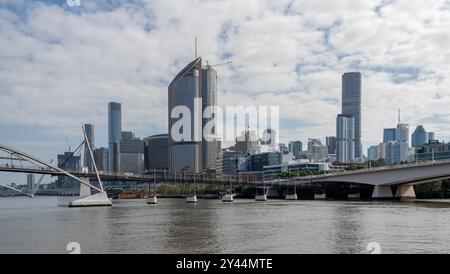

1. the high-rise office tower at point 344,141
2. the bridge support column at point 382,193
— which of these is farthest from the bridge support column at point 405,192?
the high-rise office tower at point 344,141

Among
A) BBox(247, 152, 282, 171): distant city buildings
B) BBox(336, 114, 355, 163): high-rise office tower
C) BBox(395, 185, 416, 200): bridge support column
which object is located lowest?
BBox(395, 185, 416, 200): bridge support column

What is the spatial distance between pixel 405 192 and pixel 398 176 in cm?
1103

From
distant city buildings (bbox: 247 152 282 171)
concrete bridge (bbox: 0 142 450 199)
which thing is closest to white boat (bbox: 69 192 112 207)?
concrete bridge (bbox: 0 142 450 199)

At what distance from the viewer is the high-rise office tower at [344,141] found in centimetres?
17773

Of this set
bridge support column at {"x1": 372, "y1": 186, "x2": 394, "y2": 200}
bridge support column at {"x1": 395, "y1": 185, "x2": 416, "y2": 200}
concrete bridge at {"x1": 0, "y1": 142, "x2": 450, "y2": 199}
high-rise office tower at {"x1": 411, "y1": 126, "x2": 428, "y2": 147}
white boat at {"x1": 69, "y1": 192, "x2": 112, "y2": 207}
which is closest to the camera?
white boat at {"x1": 69, "y1": 192, "x2": 112, "y2": 207}

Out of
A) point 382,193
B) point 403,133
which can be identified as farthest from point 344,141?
point 382,193

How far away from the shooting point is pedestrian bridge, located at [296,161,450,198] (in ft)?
201

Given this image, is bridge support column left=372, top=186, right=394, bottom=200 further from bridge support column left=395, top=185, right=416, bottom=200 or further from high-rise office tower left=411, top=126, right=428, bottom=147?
high-rise office tower left=411, top=126, right=428, bottom=147

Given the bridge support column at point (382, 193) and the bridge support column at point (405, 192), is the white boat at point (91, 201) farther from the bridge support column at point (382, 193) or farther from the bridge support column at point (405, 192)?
the bridge support column at point (405, 192)

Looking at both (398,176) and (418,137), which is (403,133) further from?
(398,176)

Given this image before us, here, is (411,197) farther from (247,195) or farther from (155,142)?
(155,142)

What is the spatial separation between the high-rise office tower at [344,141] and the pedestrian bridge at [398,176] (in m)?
96.2
